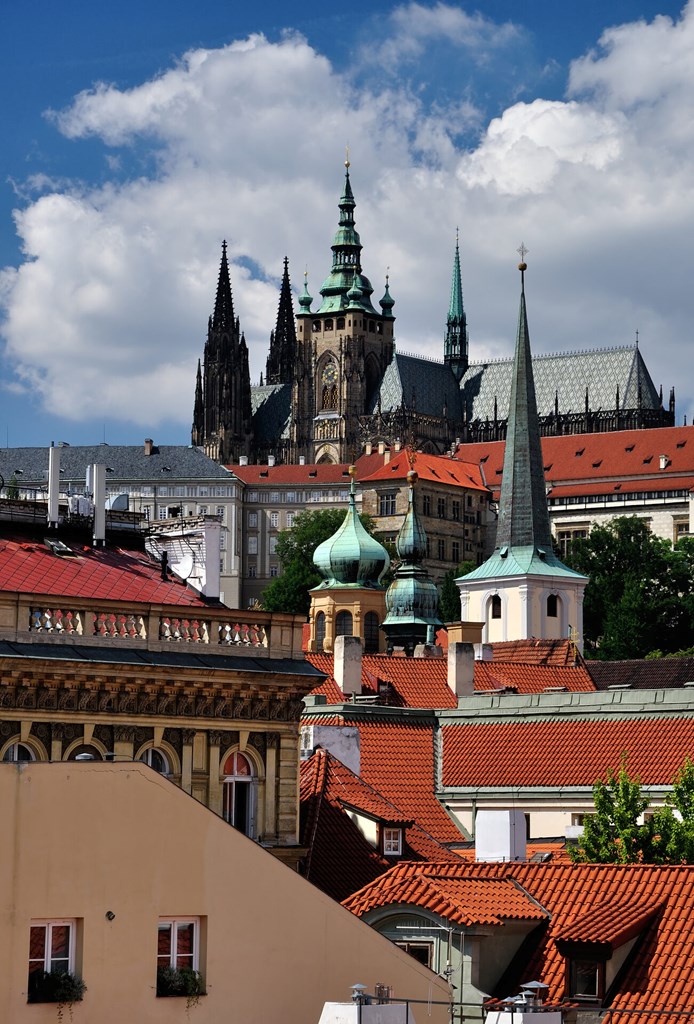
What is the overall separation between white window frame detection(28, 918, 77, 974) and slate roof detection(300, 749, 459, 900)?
12.3 m

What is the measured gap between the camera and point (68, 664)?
95.1 ft

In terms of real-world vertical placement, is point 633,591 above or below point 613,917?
above

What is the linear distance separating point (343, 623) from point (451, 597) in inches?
2912

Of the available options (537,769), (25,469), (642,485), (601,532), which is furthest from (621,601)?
(537,769)

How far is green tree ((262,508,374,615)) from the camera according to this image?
16912 centimetres

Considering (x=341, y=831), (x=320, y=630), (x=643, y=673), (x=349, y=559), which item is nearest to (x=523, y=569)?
(x=349, y=559)

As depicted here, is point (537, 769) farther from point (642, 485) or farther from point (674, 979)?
point (642, 485)

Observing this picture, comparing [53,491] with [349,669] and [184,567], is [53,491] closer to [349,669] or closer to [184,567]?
[184,567]

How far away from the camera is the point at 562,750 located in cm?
4725

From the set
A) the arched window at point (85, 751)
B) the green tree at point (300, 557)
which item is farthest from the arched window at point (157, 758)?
the green tree at point (300, 557)

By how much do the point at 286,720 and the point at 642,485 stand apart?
165m

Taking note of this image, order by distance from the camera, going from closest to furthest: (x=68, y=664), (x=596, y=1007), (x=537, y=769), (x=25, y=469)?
(x=596, y=1007), (x=68, y=664), (x=537, y=769), (x=25, y=469)

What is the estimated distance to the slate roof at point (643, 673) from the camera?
7491cm

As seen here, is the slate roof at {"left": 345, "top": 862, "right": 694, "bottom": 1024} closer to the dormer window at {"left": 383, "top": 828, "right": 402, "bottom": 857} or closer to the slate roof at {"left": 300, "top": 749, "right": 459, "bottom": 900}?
the slate roof at {"left": 300, "top": 749, "right": 459, "bottom": 900}
